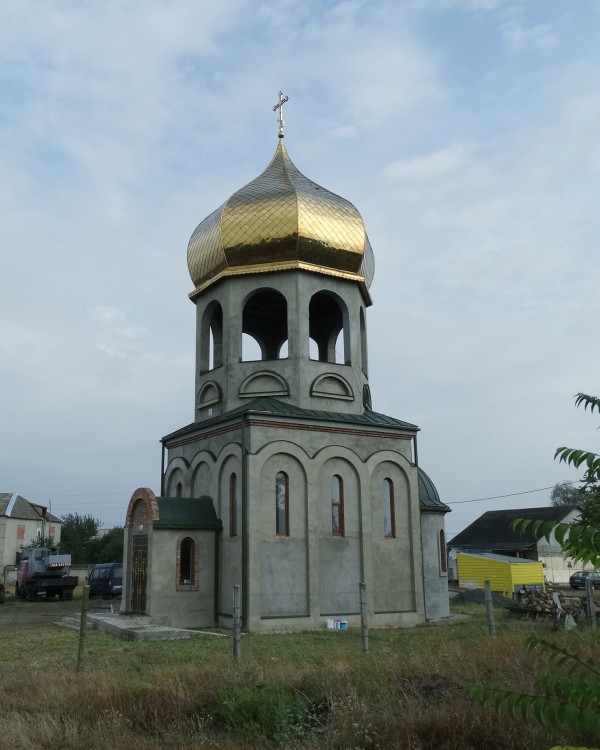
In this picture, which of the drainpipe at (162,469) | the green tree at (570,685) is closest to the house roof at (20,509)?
the drainpipe at (162,469)

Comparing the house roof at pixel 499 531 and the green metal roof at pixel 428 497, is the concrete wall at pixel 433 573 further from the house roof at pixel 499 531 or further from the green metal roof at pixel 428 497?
the house roof at pixel 499 531

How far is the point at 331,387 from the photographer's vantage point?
64.2 ft

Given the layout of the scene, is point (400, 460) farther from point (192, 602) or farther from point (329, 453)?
point (192, 602)

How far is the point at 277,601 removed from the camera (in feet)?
55.3

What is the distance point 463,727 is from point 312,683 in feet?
7.83

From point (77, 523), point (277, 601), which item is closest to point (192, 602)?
point (277, 601)

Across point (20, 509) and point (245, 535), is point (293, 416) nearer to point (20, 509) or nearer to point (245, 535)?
point (245, 535)

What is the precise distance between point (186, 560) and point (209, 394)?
447cm

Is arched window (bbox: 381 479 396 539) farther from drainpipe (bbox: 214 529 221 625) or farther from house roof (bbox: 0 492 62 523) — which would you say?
house roof (bbox: 0 492 62 523)

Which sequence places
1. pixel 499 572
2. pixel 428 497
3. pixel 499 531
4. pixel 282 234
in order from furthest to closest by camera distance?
pixel 499 531 < pixel 499 572 < pixel 428 497 < pixel 282 234

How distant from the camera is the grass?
635 cm

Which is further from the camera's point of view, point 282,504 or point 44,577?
point 44,577

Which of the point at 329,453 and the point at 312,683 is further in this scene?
the point at 329,453

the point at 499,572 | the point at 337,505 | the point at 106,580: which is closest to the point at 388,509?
the point at 337,505
